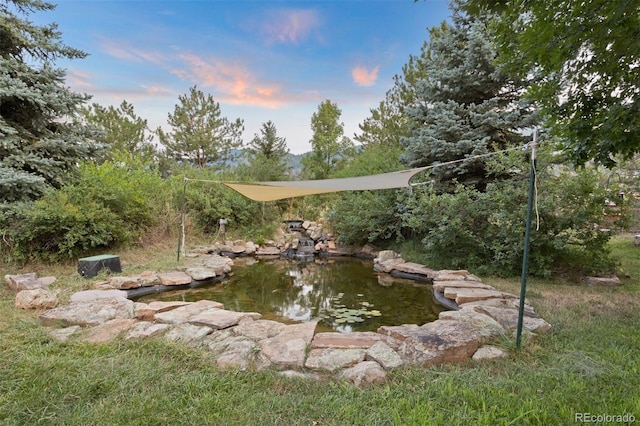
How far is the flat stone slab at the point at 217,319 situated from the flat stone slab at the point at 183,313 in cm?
7

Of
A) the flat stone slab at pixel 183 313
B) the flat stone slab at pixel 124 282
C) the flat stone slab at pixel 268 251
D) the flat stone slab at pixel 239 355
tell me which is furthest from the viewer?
the flat stone slab at pixel 268 251

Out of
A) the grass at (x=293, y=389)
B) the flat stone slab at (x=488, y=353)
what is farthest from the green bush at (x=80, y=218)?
the flat stone slab at (x=488, y=353)

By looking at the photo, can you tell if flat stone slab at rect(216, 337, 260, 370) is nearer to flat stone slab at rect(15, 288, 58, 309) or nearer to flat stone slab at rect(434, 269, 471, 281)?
flat stone slab at rect(15, 288, 58, 309)

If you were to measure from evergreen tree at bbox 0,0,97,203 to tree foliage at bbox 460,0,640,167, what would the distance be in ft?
16.2

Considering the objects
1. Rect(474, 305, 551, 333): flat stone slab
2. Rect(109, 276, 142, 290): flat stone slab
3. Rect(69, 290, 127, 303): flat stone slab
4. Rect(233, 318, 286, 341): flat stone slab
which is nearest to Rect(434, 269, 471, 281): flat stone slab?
Rect(474, 305, 551, 333): flat stone slab

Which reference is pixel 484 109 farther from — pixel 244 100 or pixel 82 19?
pixel 82 19

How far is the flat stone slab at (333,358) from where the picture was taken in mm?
1652

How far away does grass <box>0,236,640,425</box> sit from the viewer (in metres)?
1.21

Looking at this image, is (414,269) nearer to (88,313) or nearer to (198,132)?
(88,313)

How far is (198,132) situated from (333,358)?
13236 mm

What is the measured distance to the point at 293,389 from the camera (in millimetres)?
1457

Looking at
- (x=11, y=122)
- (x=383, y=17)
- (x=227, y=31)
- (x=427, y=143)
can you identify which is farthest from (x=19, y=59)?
(x=427, y=143)

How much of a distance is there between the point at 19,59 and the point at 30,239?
8.35 feet

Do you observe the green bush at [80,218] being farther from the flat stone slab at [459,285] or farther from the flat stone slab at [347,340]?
the flat stone slab at [459,285]
